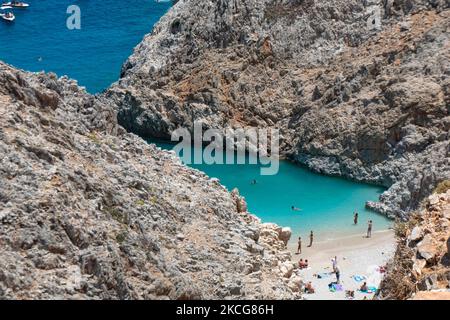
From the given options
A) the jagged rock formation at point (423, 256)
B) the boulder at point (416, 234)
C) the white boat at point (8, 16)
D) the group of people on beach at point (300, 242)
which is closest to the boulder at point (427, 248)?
the jagged rock formation at point (423, 256)

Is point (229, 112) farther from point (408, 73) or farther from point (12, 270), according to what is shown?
point (12, 270)

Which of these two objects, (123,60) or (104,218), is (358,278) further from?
(123,60)

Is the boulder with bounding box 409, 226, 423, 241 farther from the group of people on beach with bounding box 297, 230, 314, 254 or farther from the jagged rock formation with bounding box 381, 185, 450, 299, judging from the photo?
the group of people on beach with bounding box 297, 230, 314, 254

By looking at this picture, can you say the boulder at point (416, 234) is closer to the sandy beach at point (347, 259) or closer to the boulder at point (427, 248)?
the boulder at point (427, 248)

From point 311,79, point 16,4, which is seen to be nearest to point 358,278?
point 311,79

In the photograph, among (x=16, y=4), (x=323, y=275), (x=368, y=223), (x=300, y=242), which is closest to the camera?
(x=323, y=275)
